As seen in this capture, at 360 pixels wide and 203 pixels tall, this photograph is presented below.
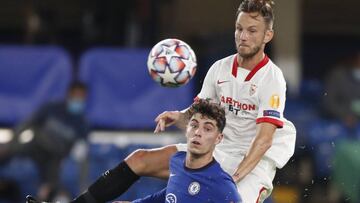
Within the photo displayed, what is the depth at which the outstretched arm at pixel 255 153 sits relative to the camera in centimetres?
1014

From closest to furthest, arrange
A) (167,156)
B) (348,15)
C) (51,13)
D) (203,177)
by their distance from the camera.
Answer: (203,177), (167,156), (51,13), (348,15)

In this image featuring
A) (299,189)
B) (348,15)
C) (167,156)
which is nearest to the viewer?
(167,156)

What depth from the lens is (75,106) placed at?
1722cm

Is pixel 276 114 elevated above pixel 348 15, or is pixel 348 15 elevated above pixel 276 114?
pixel 276 114

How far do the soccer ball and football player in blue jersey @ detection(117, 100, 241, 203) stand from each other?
758 mm

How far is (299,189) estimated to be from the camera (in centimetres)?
1794

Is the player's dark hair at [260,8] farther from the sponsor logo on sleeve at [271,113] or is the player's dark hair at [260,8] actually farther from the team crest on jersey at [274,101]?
the sponsor logo on sleeve at [271,113]

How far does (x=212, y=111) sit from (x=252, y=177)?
2.48 ft

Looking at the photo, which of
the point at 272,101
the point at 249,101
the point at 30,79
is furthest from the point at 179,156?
the point at 30,79

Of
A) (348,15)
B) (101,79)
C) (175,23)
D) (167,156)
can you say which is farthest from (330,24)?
(167,156)

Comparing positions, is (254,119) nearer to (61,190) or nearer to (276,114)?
(276,114)

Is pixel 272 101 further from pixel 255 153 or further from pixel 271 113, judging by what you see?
pixel 255 153

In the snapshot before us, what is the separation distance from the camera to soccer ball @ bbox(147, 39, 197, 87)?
1084 cm

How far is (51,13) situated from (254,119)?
33.3 feet
